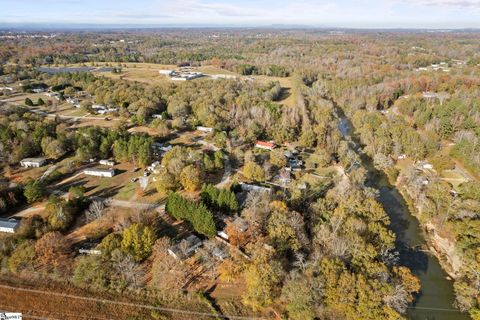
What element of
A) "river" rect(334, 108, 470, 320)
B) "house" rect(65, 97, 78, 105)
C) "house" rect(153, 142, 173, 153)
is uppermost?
"house" rect(65, 97, 78, 105)

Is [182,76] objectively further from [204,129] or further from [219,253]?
[219,253]

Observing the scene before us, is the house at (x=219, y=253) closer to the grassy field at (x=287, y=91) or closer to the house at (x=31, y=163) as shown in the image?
the house at (x=31, y=163)

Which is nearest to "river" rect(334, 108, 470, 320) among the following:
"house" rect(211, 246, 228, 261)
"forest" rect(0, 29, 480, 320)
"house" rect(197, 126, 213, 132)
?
"forest" rect(0, 29, 480, 320)

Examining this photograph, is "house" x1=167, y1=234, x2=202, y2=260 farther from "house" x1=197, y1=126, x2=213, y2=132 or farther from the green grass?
"house" x1=197, y1=126, x2=213, y2=132

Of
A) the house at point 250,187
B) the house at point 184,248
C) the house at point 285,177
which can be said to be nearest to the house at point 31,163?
the house at point 184,248

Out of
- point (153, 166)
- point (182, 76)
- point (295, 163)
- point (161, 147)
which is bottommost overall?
point (295, 163)

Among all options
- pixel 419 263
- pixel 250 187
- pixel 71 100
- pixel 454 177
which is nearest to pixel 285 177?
pixel 250 187
